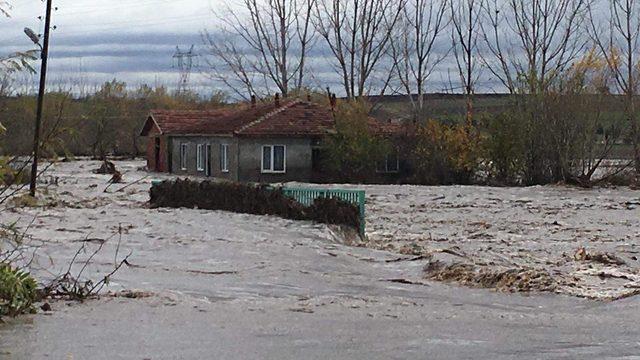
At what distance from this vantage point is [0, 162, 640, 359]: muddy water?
10.2 metres

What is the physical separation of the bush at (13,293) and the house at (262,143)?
3846cm

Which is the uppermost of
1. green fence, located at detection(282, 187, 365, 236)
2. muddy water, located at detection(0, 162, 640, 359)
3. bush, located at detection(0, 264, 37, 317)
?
green fence, located at detection(282, 187, 365, 236)

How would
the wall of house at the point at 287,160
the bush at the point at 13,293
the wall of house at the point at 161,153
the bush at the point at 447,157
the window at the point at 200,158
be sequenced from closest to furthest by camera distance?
1. the bush at the point at 13,293
2. the bush at the point at 447,157
3. the wall of house at the point at 287,160
4. the window at the point at 200,158
5. the wall of house at the point at 161,153

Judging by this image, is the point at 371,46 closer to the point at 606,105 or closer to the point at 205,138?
the point at 205,138

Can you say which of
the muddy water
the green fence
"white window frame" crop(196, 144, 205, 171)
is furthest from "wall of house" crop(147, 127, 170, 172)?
the muddy water

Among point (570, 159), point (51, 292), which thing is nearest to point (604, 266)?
point (51, 292)

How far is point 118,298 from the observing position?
13.4 m

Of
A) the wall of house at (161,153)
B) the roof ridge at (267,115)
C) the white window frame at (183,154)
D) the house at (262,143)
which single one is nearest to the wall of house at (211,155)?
the house at (262,143)

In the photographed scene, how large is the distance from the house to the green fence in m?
22.6

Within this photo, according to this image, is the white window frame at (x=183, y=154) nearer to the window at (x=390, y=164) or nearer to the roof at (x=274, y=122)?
the roof at (x=274, y=122)

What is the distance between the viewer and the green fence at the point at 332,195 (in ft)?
84.3

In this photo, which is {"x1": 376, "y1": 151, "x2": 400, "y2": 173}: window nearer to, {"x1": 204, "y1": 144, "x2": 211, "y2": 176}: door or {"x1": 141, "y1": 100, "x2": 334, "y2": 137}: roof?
{"x1": 141, "y1": 100, "x2": 334, "y2": 137}: roof

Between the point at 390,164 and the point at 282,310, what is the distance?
130 feet

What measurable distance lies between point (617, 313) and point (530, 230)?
47.5 feet
